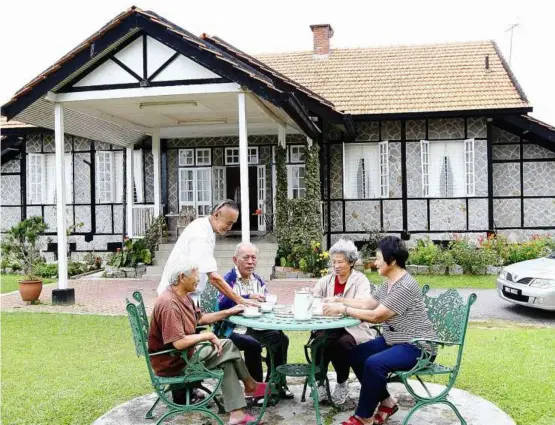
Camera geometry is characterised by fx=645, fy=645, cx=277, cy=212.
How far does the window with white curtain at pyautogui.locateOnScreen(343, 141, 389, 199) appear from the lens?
17.3 meters

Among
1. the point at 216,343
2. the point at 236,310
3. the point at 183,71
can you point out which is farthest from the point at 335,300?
the point at 183,71

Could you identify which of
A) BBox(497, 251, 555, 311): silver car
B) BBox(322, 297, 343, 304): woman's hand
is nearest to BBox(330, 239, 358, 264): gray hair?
BBox(322, 297, 343, 304): woman's hand

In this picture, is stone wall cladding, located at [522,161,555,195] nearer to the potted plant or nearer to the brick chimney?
the brick chimney

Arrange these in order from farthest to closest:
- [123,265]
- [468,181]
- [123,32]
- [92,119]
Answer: [468,181]
[123,265]
[92,119]
[123,32]

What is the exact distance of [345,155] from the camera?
17516mm

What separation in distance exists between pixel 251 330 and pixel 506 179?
1331 centimetres

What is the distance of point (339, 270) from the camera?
537cm

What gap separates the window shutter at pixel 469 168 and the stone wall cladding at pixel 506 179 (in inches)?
37.7

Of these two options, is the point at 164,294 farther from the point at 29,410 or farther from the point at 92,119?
the point at 92,119

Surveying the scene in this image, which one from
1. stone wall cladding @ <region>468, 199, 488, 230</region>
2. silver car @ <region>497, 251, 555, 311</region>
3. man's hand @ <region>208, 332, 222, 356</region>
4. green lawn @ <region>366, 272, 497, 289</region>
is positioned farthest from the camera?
stone wall cladding @ <region>468, 199, 488, 230</region>

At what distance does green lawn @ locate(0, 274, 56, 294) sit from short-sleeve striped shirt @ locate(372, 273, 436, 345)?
10723 mm

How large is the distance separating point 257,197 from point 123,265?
14.8ft

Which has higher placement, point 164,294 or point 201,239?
point 201,239

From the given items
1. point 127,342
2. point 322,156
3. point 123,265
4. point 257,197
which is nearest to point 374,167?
point 322,156
